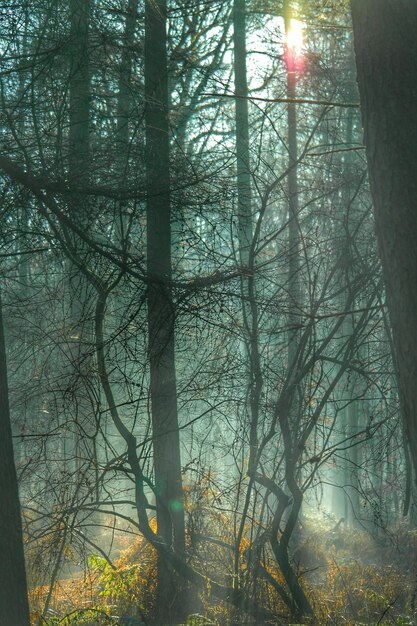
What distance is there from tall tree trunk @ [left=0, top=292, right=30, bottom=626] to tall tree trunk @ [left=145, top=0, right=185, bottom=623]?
6.35 feet

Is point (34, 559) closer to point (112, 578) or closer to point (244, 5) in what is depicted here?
point (112, 578)

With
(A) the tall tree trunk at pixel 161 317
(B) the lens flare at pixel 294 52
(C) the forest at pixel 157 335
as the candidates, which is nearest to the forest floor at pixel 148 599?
(C) the forest at pixel 157 335

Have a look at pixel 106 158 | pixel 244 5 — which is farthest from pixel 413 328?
pixel 244 5

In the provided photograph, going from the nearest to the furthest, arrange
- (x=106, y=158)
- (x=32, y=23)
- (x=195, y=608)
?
(x=32, y=23) → (x=106, y=158) → (x=195, y=608)

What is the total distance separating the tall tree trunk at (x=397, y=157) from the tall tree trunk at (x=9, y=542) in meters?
3.30

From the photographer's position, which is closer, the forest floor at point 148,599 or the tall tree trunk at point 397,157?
the tall tree trunk at point 397,157

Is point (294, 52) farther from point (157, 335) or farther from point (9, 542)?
point (9, 542)

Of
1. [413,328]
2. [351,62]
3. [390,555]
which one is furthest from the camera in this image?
[351,62]

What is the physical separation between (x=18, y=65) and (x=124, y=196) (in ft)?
5.61

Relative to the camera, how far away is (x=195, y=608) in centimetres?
896

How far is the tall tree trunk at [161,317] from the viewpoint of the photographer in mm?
8055

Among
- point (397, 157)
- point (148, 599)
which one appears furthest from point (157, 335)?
point (397, 157)

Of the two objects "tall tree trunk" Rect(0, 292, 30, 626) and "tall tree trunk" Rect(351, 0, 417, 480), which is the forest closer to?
"tall tree trunk" Rect(0, 292, 30, 626)

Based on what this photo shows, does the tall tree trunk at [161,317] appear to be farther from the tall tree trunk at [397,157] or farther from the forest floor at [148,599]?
the tall tree trunk at [397,157]
